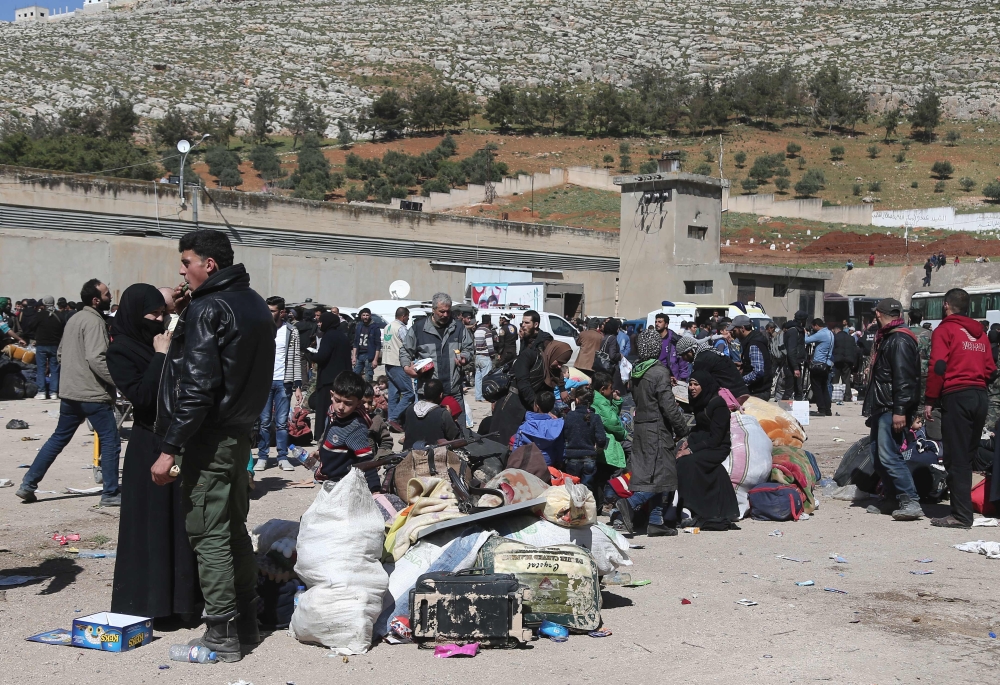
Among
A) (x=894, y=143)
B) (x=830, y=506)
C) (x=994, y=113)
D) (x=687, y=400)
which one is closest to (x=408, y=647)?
(x=687, y=400)

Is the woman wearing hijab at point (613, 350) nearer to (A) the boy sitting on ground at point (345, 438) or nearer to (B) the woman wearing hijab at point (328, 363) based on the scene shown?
(B) the woman wearing hijab at point (328, 363)

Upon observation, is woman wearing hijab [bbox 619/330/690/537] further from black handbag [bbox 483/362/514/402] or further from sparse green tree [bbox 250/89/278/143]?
sparse green tree [bbox 250/89/278/143]

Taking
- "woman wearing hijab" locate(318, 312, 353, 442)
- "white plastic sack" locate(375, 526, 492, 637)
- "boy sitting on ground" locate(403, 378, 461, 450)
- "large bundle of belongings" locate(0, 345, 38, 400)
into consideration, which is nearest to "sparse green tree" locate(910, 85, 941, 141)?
"large bundle of belongings" locate(0, 345, 38, 400)

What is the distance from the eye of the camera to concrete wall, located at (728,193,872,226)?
2489 inches

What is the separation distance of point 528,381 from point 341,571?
461 cm

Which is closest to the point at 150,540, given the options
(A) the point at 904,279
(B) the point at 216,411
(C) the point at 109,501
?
(B) the point at 216,411

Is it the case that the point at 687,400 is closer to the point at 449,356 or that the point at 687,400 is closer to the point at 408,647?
the point at 449,356

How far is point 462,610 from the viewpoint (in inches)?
191

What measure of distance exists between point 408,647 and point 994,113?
105 meters

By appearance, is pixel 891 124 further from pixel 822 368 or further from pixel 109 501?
pixel 109 501

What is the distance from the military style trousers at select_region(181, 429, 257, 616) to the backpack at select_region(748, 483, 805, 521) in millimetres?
5374

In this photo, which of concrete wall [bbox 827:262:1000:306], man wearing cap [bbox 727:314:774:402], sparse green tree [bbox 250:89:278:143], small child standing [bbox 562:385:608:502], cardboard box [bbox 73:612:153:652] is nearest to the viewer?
cardboard box [bbox 73:612:153:652]

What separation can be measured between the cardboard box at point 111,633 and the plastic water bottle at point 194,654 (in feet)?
0.90

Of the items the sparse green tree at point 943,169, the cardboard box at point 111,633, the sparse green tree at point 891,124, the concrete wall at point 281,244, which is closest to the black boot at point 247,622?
the cardboard box at point 111,633
